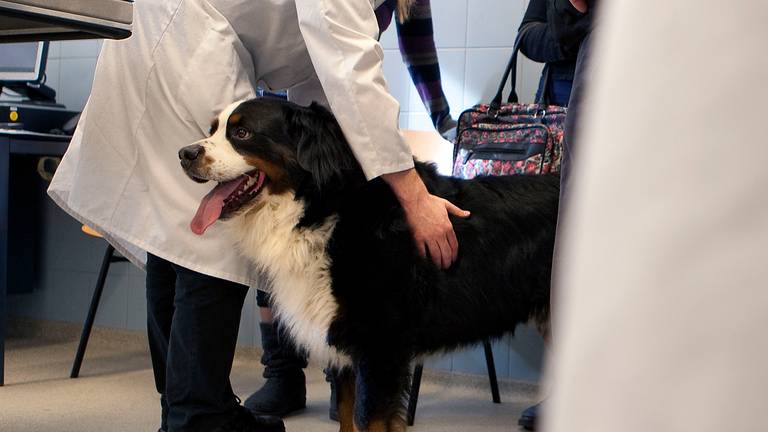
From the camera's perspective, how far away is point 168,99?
5.66 ft

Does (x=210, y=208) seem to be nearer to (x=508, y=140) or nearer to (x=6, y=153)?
(x=508, y=140)

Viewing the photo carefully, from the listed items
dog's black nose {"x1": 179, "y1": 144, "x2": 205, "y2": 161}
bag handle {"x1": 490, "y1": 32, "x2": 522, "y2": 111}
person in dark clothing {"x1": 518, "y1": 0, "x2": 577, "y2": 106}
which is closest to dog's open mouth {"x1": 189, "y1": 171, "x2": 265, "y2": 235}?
dog's black nose {"x1": 179, "y1": 144, "x2": 205, "y2": 161}

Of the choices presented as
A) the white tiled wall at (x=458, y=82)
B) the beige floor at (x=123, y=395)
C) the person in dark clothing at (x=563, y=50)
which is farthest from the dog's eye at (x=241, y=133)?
the white tiled wall at (x=458, y=82)

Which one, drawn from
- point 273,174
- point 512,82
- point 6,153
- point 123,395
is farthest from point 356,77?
point 6,153

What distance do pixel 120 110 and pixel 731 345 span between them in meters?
1.71

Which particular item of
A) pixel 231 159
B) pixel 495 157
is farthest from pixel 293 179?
pixel 495 157

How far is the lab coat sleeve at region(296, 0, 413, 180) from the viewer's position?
5.12 ft

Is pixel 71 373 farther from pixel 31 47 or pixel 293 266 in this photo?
Result: pixel 293 266

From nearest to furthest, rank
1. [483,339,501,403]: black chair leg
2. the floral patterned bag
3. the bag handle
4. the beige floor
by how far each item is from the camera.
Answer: the floral patterned bag < the bag handle < the beige floor < [483,339,501,403]: black chair leg

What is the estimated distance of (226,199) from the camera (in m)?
1.75

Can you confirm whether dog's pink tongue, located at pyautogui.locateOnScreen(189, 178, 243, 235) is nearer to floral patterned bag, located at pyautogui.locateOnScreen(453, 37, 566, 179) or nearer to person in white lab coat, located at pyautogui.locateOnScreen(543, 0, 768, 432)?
floral patterned bag, located at pyautogui.locateOnScreen(453, 37, 566, 179)

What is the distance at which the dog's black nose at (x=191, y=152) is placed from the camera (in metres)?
1.66

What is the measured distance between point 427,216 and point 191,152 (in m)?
0.50

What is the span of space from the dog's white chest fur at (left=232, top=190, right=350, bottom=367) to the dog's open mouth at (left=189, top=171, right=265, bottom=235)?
33 millimetres
